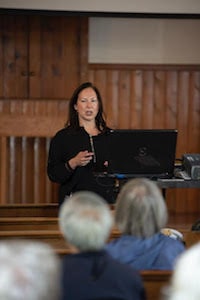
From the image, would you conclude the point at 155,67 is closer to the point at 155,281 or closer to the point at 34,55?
the point at 34,55

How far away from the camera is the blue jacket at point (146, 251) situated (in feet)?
9.71

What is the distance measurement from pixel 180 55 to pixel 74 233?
4.97m

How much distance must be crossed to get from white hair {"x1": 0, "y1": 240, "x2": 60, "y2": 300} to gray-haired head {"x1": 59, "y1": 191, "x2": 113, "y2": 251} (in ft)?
1.48

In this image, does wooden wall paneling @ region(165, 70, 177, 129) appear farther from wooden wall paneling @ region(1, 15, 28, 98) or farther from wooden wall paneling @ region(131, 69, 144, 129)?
wooden wall paneling @ region(1, 15, 28, 98)

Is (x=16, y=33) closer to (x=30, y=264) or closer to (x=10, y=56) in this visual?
(x=10, y=56)

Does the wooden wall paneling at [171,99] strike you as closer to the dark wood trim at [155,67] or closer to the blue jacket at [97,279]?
the dark wood trim at [155,67]

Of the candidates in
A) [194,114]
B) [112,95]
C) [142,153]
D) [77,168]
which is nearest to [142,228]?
[142,153]

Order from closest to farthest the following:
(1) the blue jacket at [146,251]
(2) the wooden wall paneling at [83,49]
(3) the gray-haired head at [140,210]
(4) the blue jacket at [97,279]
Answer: (4) the blue jacket at [97,279]
(3) the gray-haired head at [140,210]
(1) the blue jacket at [146,251]
(2) the wooden wall paneling at [83,49]

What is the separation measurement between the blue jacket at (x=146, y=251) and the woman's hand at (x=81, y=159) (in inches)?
54.6

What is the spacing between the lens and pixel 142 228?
2.87 meters

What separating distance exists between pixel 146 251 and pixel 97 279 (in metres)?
0.62

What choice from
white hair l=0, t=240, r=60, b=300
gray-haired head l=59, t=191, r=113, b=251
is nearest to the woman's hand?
gray-haired head l=59, t=191, r=113, b=251

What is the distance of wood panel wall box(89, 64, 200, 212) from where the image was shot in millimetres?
7125

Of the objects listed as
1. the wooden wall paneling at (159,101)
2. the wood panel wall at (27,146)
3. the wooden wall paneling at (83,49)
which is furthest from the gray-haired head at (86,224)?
the wooden wall paneling at (159,101)
